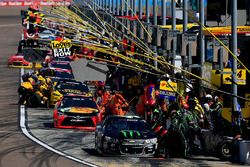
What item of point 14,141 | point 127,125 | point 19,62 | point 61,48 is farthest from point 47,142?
point 19,62

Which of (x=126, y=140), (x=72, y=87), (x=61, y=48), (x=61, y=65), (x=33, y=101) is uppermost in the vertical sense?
(x=61, y=48)

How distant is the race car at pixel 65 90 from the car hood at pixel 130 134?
1312 cm

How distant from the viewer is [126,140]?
2825 centimetres

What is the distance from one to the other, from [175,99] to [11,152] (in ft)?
21.2

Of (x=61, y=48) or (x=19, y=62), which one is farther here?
(x=19, y=62)

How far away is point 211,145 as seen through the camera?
28828 millimetres

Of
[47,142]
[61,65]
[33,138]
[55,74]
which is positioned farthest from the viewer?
[61,65]

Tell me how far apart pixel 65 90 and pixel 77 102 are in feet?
19.0

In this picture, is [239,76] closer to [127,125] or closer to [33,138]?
[127,125]

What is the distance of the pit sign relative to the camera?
165 ft

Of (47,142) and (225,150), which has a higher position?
(225,150)

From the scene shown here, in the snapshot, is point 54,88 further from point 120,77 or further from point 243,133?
point 243,133

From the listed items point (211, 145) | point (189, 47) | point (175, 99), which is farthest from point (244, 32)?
point (211, 145)

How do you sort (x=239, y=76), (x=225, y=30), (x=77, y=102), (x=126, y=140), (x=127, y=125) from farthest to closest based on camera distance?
(x=225, y=30) < (x=77, y=102) < (x=239, y=76) < (x=127, y=125) < (x=126, y=140)
